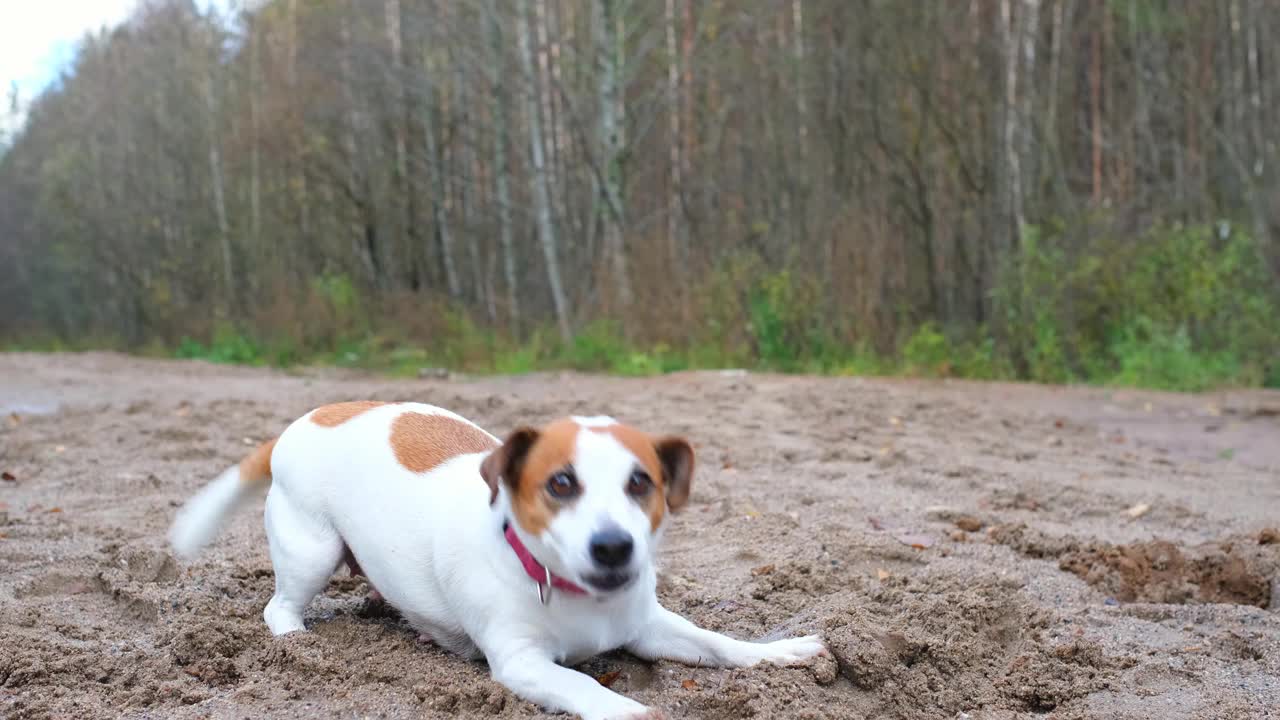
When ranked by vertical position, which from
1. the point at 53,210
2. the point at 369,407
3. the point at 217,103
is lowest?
the point at 369,407

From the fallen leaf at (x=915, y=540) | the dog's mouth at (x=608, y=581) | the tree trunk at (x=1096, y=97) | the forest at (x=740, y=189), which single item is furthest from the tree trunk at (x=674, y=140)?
the dog's mouth at (x=608, y=581)

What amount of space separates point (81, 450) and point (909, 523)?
4.51 m

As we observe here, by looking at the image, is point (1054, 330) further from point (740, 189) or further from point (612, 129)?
point (740, 189)

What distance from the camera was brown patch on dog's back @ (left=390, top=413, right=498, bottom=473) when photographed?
3162mm

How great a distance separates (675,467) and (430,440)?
2.67 feet

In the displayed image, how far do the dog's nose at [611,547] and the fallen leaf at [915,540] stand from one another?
6.80ft

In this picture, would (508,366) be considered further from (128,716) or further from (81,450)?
(128,716)

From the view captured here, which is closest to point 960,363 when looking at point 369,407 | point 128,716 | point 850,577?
point 850,577

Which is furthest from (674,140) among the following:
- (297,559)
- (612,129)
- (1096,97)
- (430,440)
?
(297,559)

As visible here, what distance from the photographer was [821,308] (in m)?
12.4

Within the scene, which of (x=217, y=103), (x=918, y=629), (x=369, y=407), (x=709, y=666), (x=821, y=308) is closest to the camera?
(x=709, y=666)

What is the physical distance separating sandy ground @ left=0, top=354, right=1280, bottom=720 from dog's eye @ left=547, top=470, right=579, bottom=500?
0.48 meters

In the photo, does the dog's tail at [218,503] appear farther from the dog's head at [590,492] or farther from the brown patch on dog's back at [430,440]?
the dog's head at [590,492]

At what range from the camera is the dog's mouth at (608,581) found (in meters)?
2.45
